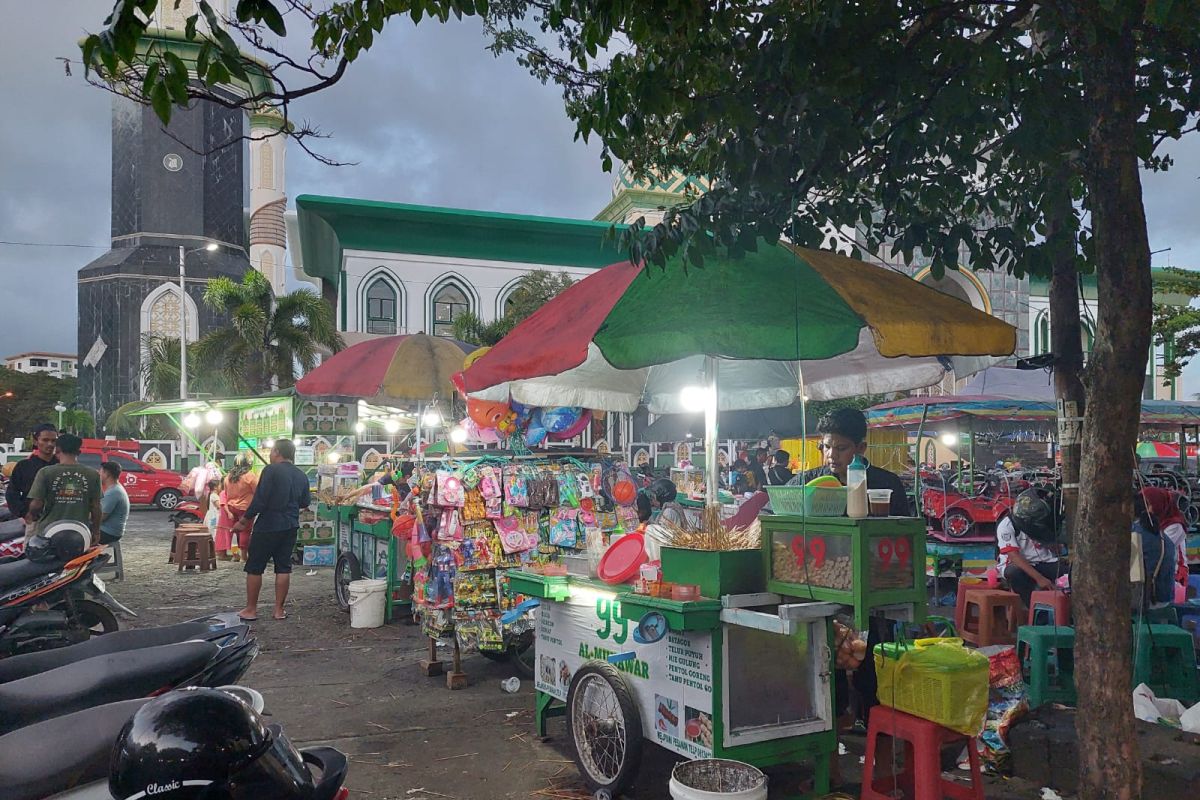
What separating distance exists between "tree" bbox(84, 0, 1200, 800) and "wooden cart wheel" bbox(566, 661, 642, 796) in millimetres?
2103

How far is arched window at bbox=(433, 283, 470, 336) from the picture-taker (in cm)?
2977

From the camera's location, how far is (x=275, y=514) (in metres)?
9.02

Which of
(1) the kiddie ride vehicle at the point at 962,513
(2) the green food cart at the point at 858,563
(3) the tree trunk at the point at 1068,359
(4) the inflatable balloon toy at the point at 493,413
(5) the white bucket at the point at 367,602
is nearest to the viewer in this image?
(2) the green food cart at the point at 858,563

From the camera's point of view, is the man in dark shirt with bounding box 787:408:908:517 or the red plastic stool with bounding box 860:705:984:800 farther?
the man in dark shirt with bounding box 787:408:908:517

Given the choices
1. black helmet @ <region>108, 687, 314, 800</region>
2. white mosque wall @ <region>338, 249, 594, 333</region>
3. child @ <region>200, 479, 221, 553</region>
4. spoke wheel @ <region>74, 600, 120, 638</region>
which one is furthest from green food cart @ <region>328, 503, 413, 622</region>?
white mosque wall @ <region>338, 249, 594, 333</region>

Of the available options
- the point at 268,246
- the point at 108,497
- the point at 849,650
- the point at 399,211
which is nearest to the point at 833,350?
the point at 849,650

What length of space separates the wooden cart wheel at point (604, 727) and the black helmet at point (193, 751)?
7.42ft

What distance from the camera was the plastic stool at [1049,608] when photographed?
654cm

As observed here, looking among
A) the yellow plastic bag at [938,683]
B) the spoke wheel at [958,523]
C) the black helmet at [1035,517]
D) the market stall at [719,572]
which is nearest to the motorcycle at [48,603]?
the market stall at [719,572]

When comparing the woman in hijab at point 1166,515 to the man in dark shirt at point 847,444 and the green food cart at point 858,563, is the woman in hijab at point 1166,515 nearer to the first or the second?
the man in dark shirt at point 847,444

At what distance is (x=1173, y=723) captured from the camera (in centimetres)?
510

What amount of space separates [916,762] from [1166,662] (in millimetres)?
2861

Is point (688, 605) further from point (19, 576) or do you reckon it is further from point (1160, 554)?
point (19, 576)

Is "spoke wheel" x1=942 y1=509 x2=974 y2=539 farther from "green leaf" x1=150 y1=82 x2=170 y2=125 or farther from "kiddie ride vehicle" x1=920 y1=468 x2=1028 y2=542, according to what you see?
"green leaf" x1=150 y1=82 x2=170 y2=125
